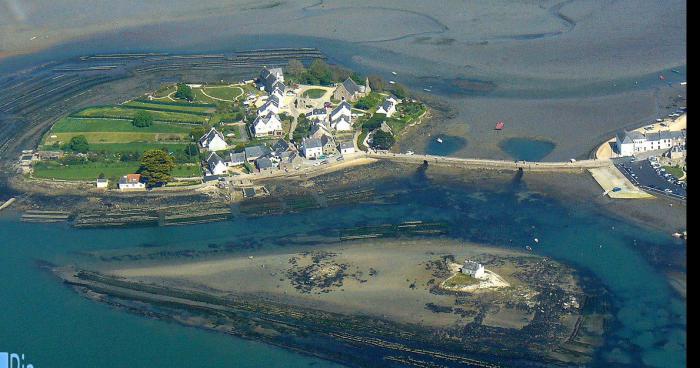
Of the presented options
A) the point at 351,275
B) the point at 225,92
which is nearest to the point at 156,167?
the point at 351,275

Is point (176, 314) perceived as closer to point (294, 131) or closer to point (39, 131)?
point (294, 131)

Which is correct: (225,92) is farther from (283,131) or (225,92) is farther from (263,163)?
(263,163)

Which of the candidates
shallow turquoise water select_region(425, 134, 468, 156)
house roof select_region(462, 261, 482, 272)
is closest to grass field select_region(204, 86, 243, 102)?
shallow turquoise water select_region(425, 134, 468, 156)

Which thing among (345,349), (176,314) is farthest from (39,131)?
(345,349)

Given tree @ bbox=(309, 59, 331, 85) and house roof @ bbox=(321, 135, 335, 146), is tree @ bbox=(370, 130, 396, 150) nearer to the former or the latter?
house roof @ bbox=(321, 135, 335, 146)

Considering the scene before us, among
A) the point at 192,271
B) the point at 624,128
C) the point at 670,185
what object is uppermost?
the point at 624,128

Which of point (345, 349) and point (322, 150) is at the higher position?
point (322, 150)
